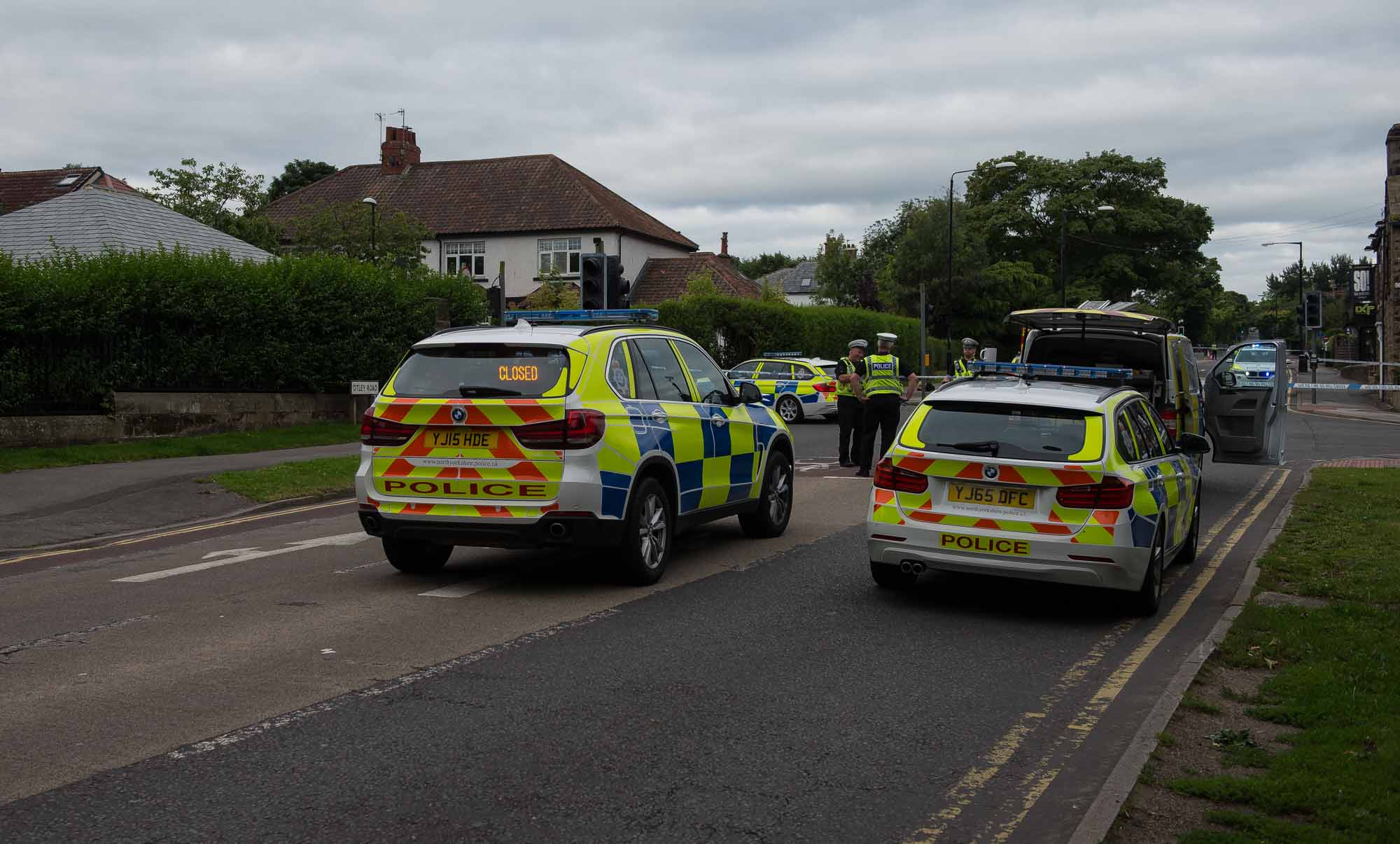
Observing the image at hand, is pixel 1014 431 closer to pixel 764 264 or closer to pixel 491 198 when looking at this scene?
pixel 491 198

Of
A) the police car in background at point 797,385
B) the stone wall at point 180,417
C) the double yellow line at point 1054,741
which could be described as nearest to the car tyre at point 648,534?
the double yellow line at point 1054,741

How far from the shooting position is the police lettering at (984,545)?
26.1 feet

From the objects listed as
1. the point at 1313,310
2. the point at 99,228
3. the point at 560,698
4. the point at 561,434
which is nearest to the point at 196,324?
the point at 99,228

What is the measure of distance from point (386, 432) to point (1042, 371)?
4946 mm

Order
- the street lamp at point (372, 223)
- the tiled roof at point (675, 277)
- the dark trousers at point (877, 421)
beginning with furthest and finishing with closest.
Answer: the tiled roof at point (675, 277) → the street lamp at point (372, 223) → the dark trousers at point (877, 421)

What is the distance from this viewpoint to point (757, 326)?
3947cm

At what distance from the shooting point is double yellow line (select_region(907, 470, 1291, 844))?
4605 millimetres

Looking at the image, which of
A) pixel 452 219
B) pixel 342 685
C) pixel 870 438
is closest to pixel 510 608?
pixel 342 685

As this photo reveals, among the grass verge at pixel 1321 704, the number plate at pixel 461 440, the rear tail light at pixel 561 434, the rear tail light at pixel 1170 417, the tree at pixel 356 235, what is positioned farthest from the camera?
the tree at pixel 356 235

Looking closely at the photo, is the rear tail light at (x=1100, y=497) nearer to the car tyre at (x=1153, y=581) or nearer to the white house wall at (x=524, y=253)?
the car tyre at (x=1153, y=581)

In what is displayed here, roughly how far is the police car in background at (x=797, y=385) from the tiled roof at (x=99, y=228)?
38.1 feet

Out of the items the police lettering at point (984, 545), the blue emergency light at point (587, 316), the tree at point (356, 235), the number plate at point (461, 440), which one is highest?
the tree at point (356, 235)

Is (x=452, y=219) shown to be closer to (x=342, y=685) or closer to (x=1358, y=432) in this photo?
(x=1358, y=432)

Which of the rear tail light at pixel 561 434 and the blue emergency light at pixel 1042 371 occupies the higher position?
the blue emergency light at pixel 1042 371
